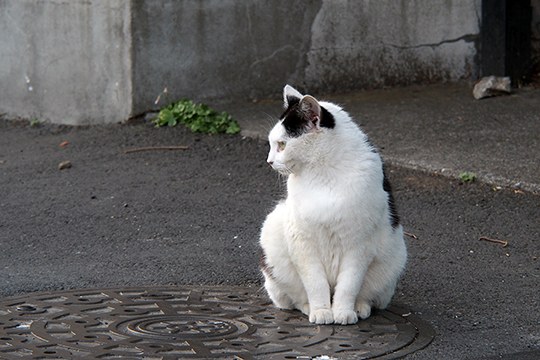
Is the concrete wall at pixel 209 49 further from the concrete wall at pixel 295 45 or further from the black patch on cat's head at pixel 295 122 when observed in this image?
the black patch on cat's head at pixel 295 122

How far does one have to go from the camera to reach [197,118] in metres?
8.95

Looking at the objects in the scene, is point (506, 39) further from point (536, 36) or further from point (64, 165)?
point (64, 165)

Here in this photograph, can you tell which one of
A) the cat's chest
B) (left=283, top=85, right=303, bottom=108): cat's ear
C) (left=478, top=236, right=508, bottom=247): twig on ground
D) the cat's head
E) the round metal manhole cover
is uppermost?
(left=283, top=85, right=303, bottom=108): cat's ear

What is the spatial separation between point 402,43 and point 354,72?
51cm

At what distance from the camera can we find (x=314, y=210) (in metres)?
4.94

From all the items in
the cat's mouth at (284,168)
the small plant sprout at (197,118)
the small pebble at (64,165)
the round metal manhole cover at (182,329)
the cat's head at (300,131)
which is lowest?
the round metal manhole cover at (182,329)

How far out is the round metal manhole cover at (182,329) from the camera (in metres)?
4.57

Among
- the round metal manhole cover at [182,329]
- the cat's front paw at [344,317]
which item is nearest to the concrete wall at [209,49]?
the round metal manhole cover at [182,329]

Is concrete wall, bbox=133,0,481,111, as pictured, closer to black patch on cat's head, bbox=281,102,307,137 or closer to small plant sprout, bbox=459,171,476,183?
small plant sprout, bbox=459,171,476,183

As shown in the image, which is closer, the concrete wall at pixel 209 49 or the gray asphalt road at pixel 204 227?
the gray asphalt road at pixel 204 227

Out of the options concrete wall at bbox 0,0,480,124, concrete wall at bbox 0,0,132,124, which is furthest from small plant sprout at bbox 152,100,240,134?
concrete wall at bbox 0,0,132,124

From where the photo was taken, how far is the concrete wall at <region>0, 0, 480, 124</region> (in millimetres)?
9055

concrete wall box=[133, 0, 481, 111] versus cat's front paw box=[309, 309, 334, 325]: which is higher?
concrete wall box=[133, 0, 481, 111]

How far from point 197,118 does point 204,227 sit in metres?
2.28
